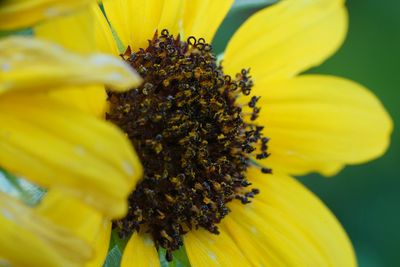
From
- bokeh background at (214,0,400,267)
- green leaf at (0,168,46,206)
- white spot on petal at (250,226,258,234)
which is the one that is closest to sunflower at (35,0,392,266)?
white spot on petal at (250,226,258,234)

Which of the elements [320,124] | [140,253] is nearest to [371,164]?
[320,124]

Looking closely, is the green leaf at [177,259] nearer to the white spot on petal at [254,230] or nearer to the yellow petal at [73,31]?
the white spot on petal at [254,230]

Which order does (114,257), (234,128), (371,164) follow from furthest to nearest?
(371,164)
(234,128)
(114,257)

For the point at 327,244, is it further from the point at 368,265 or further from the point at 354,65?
the point at 354,65

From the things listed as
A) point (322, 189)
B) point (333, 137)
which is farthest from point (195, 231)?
point (322, 189)

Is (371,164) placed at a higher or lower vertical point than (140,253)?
lower

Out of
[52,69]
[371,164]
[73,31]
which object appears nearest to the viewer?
[52,69]

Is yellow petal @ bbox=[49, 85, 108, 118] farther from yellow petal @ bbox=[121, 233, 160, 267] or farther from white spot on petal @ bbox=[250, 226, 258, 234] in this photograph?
white spot on petal @ bbox=[250, 226, 258, 234]

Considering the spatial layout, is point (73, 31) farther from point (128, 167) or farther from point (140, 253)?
point (140, 253)
